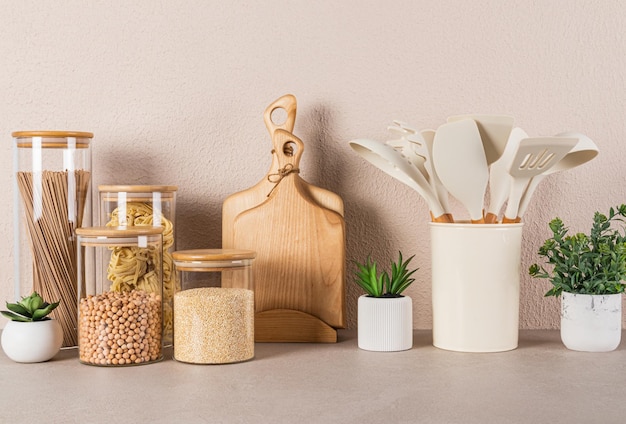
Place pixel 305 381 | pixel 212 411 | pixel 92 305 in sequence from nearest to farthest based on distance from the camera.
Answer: pixel 212 411 < pixel 305 381 < pixel 92 305

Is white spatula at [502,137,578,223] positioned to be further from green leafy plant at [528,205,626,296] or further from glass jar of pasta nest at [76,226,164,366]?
glass jar of pasta nest at [76,226,164,366]

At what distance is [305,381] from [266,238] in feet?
1.01

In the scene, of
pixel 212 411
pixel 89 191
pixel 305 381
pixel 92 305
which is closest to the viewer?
pixel 212 411

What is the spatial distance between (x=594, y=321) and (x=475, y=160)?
0.94 feet

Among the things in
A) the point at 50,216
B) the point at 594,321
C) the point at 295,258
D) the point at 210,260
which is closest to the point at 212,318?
the point at 210,260

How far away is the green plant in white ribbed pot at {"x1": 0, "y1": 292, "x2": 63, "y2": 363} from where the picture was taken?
100 centimetres

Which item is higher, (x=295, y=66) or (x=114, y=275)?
(x=295, y=66)

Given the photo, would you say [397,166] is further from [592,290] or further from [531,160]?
[592,290]

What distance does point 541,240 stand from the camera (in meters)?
1.21

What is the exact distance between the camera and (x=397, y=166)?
42.1 inches

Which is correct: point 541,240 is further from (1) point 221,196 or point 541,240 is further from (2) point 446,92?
(1) point 221,196

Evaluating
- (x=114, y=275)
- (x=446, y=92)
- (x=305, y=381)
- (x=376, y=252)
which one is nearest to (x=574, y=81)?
(x=446, y=92)

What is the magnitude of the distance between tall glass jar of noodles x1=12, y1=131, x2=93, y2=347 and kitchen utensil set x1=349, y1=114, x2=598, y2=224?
0.44m

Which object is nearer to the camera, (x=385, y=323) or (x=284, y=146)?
(x=385, y=323)
